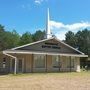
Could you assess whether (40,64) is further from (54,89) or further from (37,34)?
(37,34)

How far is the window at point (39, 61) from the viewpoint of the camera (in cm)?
3728

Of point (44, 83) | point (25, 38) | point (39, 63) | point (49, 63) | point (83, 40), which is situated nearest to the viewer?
point (44, 83)

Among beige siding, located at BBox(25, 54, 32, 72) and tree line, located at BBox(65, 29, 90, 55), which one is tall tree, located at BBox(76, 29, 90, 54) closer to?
tree line, located at BBox(65, 29, 90, 55)

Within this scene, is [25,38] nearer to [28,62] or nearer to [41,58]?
[41,58]

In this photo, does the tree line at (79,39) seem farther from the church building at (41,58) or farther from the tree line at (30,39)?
the church building at (41,58)

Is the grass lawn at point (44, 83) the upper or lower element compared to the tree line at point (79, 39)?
lower

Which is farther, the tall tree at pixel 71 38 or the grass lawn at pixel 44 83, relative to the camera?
the tall tree at pixel 71 38

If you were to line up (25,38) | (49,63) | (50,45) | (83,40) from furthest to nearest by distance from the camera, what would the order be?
(25,38)
(83,40)
(50,45)
(49,63)

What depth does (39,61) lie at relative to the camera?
3772 centimetres

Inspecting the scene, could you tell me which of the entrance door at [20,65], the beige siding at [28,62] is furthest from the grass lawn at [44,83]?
the beige siding at [28,62]

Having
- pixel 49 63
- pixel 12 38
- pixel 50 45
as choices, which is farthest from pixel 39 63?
pixel 12 38

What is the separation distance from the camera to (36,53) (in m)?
35.8

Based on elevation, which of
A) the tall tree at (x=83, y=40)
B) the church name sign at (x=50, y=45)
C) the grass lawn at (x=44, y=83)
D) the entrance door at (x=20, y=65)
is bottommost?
the grass lawn at (x=44, y=83)

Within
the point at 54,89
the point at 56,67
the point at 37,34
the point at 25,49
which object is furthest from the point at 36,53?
the point at 37,34
